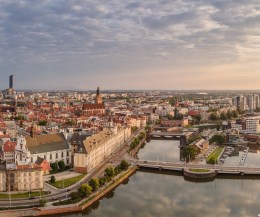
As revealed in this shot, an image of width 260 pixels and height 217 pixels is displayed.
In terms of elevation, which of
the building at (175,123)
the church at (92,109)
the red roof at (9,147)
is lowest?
the building at (175,123)

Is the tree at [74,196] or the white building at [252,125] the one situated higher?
the white building at [252,125]

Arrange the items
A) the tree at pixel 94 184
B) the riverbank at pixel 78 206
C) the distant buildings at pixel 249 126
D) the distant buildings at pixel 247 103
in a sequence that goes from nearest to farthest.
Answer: the riverbank at pixel 78 206
the tree at pixel 94 184
the distant buildings at pixel 249 126
the distant buildings at pixel 247 103

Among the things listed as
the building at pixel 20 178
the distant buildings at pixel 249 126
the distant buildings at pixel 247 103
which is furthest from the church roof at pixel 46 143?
the distant buildings at pixel 247 103

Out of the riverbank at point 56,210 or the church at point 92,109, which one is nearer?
the riverbank at point 56,210

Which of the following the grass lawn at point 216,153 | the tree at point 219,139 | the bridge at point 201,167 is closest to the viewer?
the bridge at point 201,167

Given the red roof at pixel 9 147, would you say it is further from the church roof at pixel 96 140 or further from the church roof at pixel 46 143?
the church roof at pixel 96 140

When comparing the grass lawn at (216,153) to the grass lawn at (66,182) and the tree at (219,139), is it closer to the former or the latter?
the tree at (219,139)

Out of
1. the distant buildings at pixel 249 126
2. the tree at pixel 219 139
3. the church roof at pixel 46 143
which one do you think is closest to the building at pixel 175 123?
the distant buildings at pixel 249 126

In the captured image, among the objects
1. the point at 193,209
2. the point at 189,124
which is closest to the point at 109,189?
the point at 193,209
